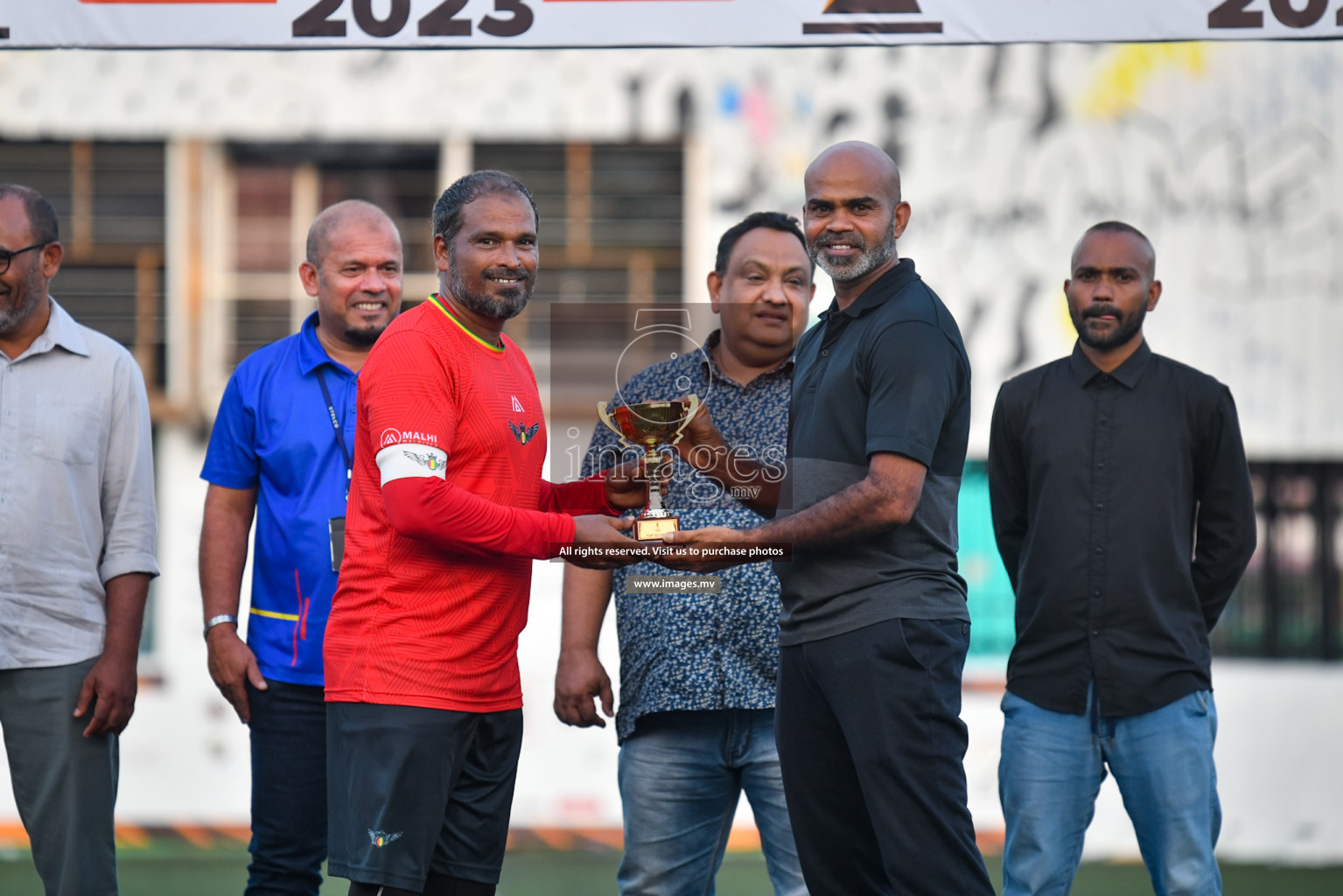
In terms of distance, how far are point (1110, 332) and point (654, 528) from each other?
142 centimetres

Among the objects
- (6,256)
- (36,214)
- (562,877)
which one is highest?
(36,214)

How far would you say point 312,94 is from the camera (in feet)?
20.9

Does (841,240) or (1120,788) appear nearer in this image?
(841,240)

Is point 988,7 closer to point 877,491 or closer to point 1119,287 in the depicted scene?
point 1119,287

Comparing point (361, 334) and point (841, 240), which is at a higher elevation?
point (841, 240)

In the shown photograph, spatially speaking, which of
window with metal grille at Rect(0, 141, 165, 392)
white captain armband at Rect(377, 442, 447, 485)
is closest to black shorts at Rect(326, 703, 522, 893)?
white captain armband at Rect(377, 442, 447, 485)

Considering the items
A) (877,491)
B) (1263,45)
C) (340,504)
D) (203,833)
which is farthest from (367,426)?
(1263,45)

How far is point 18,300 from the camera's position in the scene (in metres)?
3.40

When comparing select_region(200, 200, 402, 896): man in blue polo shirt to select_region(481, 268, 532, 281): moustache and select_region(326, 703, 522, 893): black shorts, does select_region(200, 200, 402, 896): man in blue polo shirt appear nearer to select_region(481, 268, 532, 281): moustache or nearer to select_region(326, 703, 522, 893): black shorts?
select_region(326, 703, 522, 893): black shorts

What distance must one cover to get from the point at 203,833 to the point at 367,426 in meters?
4.12

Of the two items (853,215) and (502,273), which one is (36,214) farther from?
(853,215)

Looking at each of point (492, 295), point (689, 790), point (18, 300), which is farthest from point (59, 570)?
point (689, 790)

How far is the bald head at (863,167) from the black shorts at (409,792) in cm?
135

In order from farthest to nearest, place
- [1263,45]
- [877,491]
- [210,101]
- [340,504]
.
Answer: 1. [210,101]
2. [1263,45]
3. [340,504]
4. [877,491]
